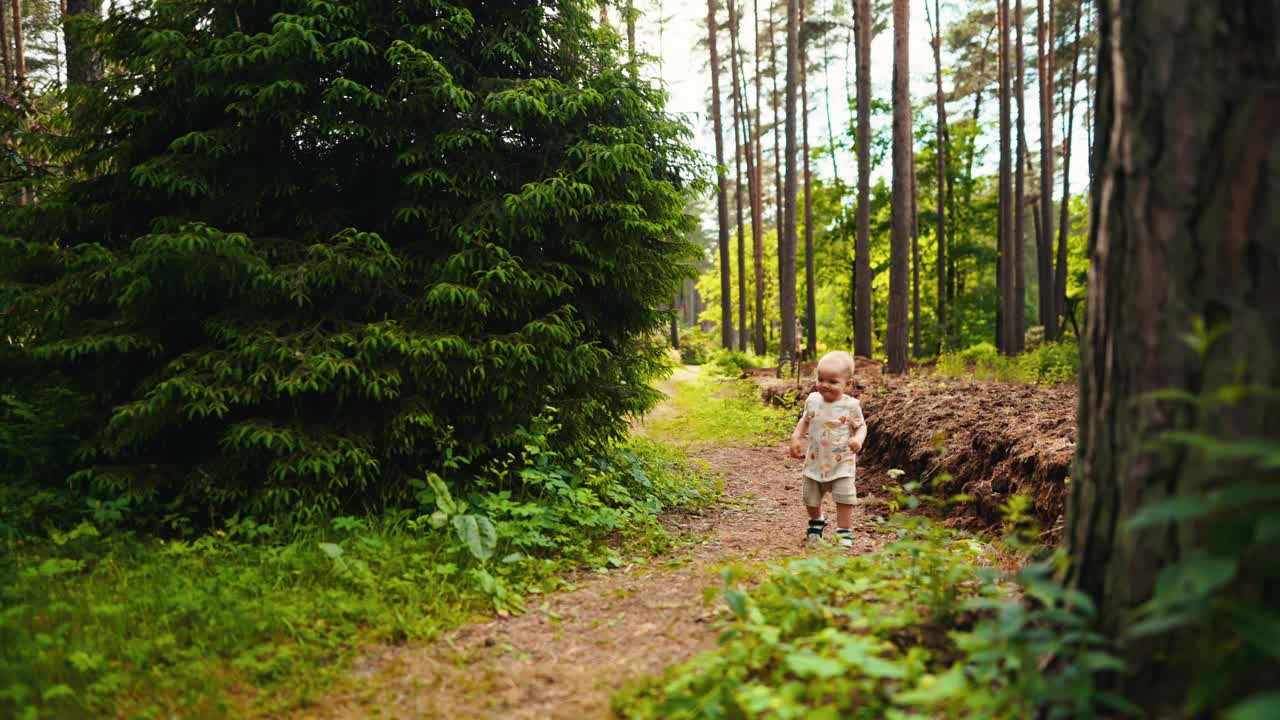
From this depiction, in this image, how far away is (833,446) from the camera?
540 centimetres

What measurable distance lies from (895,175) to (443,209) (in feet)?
37.3

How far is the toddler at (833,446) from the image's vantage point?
5398 millimetres

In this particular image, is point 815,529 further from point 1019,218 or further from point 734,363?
point 1019,218

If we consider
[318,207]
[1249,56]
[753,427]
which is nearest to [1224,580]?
[1249,56]

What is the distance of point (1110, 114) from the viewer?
219 centimetres

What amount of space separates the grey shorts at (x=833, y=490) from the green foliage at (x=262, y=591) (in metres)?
1.26

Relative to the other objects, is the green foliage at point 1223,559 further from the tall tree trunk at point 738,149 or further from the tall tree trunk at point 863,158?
the tall tree trunk at point 738,149

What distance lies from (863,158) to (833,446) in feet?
44.9

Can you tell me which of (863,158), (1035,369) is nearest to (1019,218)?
(863,158)

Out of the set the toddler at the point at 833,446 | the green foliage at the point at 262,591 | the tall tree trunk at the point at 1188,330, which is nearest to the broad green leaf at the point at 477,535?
the green foliage at the point at 262,591

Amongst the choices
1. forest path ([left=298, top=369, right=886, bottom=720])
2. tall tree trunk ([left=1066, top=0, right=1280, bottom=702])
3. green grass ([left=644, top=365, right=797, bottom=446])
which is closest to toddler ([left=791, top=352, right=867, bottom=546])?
forest path ([left=298, top=369, right=886, bottom=720])

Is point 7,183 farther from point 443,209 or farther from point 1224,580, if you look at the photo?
point 1224,580

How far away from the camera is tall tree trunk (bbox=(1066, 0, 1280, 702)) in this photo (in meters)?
1.65

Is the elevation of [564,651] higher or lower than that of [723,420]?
higher
